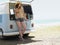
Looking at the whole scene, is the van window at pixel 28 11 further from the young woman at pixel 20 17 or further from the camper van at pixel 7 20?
the camper van at pixel 7 20

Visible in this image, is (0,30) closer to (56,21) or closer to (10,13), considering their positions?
(10,13)

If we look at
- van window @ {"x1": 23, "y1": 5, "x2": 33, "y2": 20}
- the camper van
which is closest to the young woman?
the camper van

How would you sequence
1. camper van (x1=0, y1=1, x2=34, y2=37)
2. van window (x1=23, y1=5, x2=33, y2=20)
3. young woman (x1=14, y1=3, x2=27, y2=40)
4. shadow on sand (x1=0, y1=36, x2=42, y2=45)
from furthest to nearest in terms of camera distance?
van window (x1=23, y1=5, x2=33, y2=20) < young woman (x1=14, y1=3, x2=27, y2=40) < camper van (x1=0, y1=1, x2=34, y2=37) < shadow on sand (x1=0, y1=36, x2=42, y2=45)

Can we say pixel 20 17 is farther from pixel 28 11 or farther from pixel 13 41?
pixel 13 41

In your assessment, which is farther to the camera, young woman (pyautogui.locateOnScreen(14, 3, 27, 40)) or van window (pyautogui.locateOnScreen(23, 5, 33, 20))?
van window (pyautogui.locateOnScreen(23, 5, 33, 20))

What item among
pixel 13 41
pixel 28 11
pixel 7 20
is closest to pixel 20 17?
pixel 7 20

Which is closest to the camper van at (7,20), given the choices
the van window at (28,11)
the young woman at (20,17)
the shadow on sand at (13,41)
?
the young woman at (20,17)

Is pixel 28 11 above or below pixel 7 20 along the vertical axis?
above

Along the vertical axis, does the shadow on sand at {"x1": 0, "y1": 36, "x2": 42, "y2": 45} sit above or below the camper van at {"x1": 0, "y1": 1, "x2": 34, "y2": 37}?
below

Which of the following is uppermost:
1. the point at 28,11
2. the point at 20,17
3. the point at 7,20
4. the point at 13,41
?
the point at 28,11

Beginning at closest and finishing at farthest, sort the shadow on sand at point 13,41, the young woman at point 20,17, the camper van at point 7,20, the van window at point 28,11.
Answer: the shadow on sand at point 13,41
the camper van at point 7,20
the young woman at point 20,17
the van window at point 28,11

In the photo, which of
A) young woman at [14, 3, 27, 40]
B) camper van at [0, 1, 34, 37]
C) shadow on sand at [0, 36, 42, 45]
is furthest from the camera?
young woman at [14, 3, 27, 40]

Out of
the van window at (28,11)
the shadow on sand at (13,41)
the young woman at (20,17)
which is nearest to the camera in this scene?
the shadow on sand at (13,41)

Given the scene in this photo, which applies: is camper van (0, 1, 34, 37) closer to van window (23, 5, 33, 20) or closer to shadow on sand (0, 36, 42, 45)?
shadow on sand (0, 36, 42, 45)
